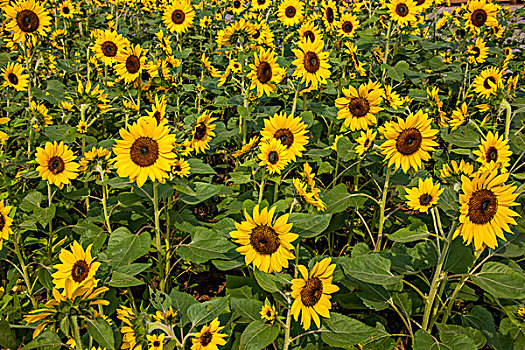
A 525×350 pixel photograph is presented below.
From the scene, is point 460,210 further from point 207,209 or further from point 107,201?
point 207,209

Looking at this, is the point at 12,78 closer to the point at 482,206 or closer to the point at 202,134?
the point at 202,134

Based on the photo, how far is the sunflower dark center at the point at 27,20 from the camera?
3654 millimetres

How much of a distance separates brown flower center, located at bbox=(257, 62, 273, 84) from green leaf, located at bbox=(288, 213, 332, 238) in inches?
60.8

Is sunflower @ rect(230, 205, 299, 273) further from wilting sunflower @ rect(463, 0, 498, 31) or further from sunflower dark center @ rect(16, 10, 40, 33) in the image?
wilting sunflower @ rect(463, 0, 498, 31)

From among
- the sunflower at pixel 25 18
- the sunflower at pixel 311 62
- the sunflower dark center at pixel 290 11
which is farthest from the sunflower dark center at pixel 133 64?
the sunflower dark center at pixel 290 11

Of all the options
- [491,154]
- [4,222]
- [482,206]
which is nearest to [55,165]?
[4,222]

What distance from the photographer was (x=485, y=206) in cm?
177

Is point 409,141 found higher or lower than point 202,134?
lower

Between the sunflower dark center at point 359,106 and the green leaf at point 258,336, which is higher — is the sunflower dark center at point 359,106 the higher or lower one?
the higher one

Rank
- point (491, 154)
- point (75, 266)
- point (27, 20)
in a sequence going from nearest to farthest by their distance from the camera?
1. point (75, 266)
2. point (491, 154)
3. point (27, 20)

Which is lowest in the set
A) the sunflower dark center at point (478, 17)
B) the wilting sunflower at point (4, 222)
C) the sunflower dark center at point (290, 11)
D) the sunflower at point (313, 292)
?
the sunflower at point (313, 292)

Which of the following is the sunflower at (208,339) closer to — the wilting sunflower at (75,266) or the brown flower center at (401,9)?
the wilting sunflower at (75,266)

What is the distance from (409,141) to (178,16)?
3596mm

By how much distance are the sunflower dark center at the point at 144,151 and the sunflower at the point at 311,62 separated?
1.54 m
